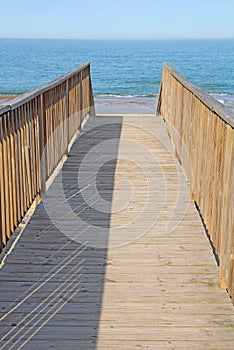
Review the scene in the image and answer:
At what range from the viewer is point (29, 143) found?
475 centimetres

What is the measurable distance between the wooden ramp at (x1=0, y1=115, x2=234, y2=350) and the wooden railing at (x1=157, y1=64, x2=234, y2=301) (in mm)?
219

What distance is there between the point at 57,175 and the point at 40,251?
2336 millimetres

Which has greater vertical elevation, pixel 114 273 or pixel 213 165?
pixel 213 165

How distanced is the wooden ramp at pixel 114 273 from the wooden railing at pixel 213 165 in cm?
22

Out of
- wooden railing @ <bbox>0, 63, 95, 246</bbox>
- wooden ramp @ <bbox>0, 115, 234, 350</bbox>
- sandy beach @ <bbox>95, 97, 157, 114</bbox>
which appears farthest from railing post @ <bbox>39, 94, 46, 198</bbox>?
sandy beach @ <bbox>95, 97, 157, 114</bbox>

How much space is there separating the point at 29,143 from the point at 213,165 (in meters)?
1.59

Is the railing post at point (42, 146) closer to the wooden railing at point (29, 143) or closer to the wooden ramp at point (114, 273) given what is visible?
the wooden railing at point (29, 143)

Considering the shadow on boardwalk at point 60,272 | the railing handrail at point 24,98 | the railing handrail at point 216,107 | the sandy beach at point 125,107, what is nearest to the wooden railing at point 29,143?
the railing handrail at point 24,98

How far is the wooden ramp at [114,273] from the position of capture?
3.16m

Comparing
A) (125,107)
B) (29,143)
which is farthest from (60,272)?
(125,107)

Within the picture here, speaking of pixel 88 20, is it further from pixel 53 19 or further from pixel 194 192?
pixel 194 192

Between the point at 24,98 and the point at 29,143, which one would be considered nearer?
the point at 24,98

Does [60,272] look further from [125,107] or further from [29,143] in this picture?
[125,107]

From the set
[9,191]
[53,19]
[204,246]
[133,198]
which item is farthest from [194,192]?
[53,19]
